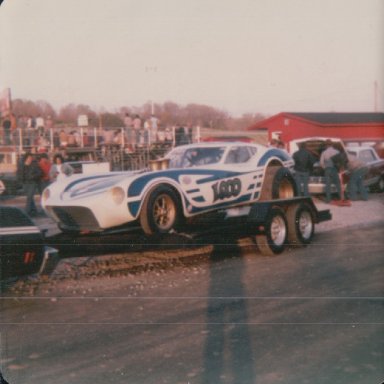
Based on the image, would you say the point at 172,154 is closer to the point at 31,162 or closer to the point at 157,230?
the point at 157,230

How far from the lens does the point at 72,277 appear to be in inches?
163

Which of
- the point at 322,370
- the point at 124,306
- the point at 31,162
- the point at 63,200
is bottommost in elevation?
the point at 322,370

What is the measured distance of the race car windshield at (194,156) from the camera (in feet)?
13.6

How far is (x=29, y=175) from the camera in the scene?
3.81m

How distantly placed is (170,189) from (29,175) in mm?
976

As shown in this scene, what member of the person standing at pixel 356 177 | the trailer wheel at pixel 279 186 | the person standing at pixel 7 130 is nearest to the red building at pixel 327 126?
the person standing at pixel 356 177

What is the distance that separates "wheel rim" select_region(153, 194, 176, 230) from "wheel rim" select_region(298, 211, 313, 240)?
3.03 ft

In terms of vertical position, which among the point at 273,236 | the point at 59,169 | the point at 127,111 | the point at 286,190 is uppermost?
the point at 127,111

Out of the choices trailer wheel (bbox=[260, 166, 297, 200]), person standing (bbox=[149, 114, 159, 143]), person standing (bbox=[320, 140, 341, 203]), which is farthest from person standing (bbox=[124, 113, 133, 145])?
person standing (bbox=[320, 140, 341, 203])

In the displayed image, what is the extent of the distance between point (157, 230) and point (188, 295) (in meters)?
0.51

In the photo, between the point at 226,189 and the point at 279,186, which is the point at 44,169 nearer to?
the point at 226,189

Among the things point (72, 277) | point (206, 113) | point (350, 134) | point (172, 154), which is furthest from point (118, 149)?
point (350, 134)

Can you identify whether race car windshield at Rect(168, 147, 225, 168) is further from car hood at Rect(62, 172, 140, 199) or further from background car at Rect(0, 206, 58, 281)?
background car at Rect(0, 206, 58, 281)

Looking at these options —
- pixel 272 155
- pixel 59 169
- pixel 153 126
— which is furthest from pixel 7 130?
pixel 272 155
